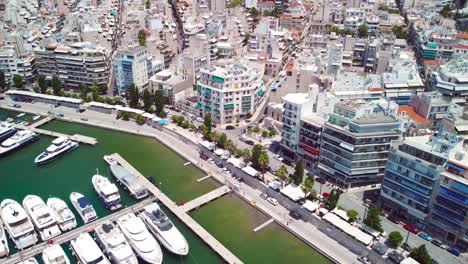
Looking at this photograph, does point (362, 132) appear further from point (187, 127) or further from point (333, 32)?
point (333, 32)

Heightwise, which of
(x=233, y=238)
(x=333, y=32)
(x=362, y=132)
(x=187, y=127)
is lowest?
(x=233, y=238)

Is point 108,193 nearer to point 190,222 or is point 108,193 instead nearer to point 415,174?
point 190,222

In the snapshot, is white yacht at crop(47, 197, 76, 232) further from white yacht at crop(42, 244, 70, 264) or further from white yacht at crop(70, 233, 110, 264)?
white yacht at crop(42, 244, 70, 264)

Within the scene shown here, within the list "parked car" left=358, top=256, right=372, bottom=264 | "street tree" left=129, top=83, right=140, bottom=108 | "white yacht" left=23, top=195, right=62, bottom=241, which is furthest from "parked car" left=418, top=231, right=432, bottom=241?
"street tree" left=129, top=83, right=140, bottom=108

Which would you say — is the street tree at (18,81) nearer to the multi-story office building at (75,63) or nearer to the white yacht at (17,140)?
the multi-story office building at (75,63)

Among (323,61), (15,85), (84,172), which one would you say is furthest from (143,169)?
(15,85)

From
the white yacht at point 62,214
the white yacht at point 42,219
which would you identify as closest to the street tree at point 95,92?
the white yacht at point 62,214

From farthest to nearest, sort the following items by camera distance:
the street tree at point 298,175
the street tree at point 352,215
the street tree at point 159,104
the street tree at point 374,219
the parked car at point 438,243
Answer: the street tree at point 159,104 < the street tree at point 298,175 < the street tree at point 352,215 < the street tree at point 374,219 < the parked car at point 438,243
